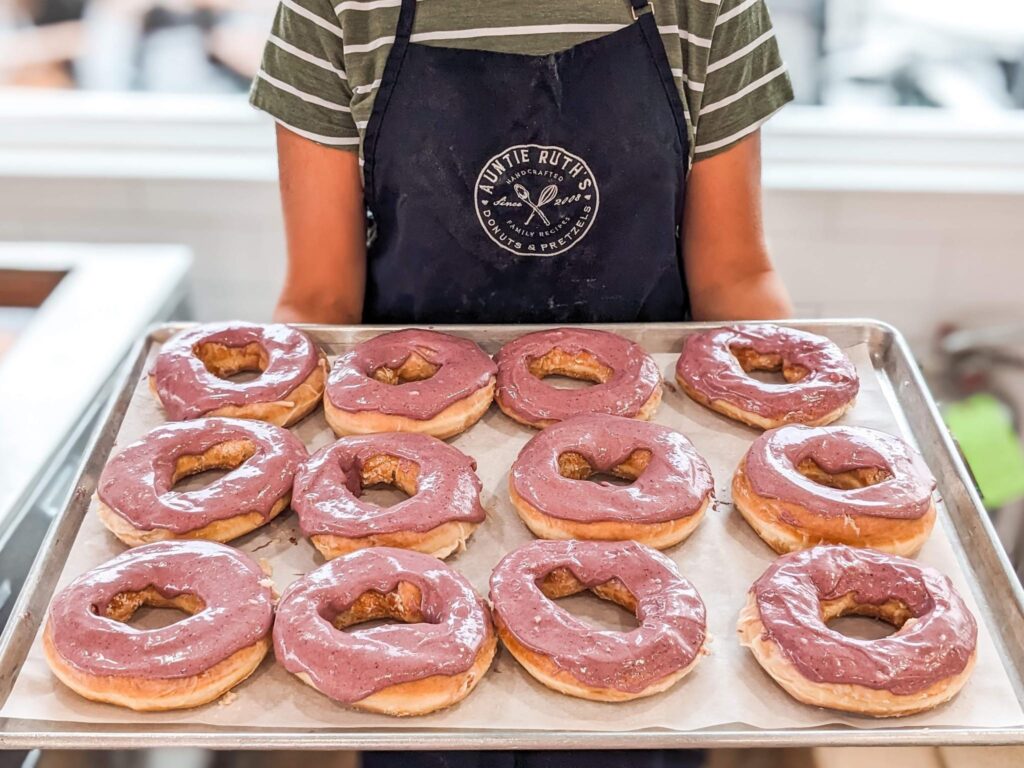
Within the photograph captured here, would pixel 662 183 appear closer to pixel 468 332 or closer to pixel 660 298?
pixel 660 298

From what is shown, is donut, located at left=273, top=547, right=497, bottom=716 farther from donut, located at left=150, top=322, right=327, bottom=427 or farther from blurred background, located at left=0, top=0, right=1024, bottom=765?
blurred background, located at left=0, top=0, right=1024, bottom=765

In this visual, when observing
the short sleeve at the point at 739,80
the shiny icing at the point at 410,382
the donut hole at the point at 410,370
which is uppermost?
the short sleeve at the point at 739,80

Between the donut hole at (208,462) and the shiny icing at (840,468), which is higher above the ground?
the shiny icing at (840,468)

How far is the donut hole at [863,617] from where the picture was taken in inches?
66.3

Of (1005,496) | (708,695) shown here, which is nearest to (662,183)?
(708,695)

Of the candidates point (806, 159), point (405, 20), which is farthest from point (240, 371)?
point (806, 159)

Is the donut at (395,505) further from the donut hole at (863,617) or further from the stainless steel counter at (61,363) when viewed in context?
the donut hole at (863,617)

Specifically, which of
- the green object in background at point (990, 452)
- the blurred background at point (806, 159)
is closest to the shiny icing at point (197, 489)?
the blurred background at point (806, 159)

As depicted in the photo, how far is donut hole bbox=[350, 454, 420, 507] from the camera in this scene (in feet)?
6.38

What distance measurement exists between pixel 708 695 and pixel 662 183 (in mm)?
1069

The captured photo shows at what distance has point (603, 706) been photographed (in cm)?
155

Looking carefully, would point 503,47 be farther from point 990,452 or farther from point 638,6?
point 990,452

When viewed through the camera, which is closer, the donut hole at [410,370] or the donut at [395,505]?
the donut at [395,505]

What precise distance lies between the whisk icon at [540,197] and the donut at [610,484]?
17.1 inches
